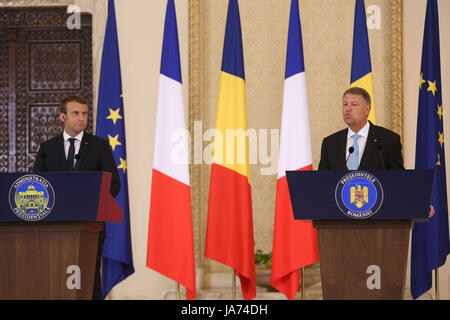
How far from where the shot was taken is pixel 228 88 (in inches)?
200

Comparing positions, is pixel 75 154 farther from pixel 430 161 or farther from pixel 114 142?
pixel 430 161

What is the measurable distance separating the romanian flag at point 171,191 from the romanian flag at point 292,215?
0.71 metres

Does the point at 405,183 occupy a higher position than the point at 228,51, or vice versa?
the point at 228,51

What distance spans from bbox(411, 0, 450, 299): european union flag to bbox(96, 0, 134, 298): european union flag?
241 centimetres

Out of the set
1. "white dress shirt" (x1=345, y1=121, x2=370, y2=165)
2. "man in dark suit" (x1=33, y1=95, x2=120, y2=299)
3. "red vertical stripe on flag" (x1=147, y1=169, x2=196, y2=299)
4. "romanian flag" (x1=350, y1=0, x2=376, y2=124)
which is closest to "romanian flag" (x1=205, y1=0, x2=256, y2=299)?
"red vertical stripe on flag" (x1=147, y1=169, x2=196, y2=299)

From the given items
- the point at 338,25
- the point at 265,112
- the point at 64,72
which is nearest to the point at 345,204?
the point at 265,112

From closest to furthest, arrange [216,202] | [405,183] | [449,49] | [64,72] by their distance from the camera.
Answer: [405,183] → [216,202] → [449,49] → [64,72]

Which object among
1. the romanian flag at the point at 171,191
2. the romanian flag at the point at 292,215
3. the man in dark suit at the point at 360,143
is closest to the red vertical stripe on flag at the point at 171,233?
the romanian flag at the point at 171,191

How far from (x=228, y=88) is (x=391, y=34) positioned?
6.13 ft

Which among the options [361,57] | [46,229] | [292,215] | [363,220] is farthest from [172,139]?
[363,220]

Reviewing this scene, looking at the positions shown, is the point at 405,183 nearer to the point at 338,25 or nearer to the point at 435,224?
the point at 435,224

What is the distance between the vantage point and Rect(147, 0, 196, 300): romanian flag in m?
4.88

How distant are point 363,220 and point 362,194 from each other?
0.16 meters

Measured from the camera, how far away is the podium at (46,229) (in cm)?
305
